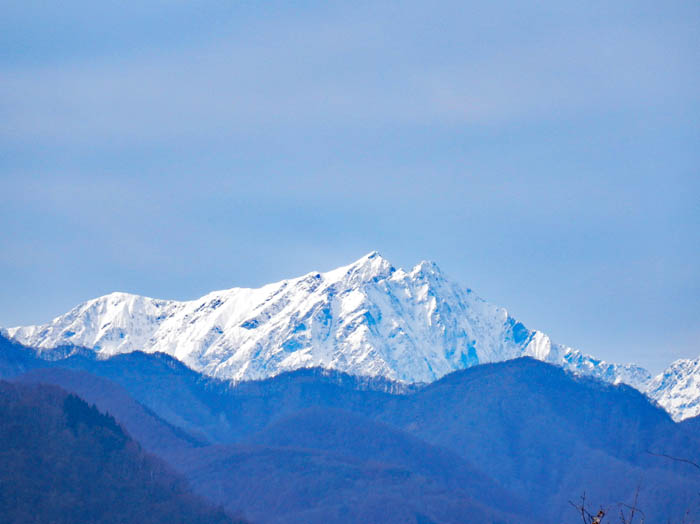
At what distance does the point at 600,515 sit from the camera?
24531mm
